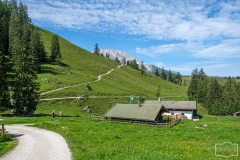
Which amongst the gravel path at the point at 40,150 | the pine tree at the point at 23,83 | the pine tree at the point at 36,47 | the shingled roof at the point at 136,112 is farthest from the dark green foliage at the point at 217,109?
the gravel path at the point at 40,150

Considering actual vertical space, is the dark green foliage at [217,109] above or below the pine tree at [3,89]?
below

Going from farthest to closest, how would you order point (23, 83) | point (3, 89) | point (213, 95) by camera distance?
point (213, 95) < point (23, 83) < point (3, 89)

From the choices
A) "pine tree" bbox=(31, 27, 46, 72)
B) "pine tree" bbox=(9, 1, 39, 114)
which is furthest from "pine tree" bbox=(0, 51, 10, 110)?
"pine tree" bbox=(31, 27, 46, 72)

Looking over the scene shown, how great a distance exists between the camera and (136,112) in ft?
138

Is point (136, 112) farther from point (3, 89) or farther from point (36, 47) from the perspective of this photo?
point (36, 47)

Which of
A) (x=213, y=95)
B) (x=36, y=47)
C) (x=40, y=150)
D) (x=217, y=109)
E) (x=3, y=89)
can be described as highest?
(x=36, y=47)

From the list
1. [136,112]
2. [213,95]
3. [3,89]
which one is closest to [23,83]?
[3,89]

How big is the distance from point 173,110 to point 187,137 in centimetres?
3630

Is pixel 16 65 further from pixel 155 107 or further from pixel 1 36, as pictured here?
pixel 1 36

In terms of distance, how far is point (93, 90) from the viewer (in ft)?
267

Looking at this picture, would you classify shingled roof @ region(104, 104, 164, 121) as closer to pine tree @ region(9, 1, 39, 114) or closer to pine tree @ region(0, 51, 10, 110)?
pine tree @ region(9, 1, 39, 114)

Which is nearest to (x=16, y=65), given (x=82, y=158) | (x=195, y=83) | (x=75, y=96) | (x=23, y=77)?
(x=23, y=77)

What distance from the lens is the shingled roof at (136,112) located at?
39525mm

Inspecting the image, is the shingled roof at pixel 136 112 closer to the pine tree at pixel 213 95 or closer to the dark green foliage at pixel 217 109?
the dark green foliage at pixel 217 109
